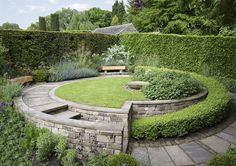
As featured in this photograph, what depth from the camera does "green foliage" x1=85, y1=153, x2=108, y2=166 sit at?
132 inches

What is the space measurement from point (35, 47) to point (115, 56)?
15.6ft

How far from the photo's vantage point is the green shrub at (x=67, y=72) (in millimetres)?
9008

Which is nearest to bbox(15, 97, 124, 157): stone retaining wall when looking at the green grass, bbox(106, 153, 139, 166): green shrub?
bbox(106, 153, 139, 166): green shrub

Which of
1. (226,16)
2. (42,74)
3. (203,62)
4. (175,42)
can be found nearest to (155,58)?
(175,42)

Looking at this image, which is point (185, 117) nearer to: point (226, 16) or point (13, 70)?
point (226, 16)

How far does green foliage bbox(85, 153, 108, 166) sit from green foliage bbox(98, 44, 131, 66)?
28.6ft

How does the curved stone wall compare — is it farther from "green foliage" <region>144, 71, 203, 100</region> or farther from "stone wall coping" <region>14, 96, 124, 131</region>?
"green foliage" <region>144, 71, 203, 100</region>

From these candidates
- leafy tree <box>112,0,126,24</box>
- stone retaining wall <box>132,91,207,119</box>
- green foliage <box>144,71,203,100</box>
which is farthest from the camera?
leafy tree <box>112,0,126,24</box>

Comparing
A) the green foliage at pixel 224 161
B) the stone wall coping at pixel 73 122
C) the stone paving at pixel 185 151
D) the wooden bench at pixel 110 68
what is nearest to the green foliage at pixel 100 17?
the wooden bench at pixel 110 68

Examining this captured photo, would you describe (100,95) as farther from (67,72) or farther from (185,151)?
(67,72)

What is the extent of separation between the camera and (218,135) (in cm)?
480

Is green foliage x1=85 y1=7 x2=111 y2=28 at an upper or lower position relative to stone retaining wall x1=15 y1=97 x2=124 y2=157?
upper

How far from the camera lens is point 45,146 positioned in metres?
3.66

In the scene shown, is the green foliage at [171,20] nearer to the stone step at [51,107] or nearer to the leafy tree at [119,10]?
the stone step at [51,107]
